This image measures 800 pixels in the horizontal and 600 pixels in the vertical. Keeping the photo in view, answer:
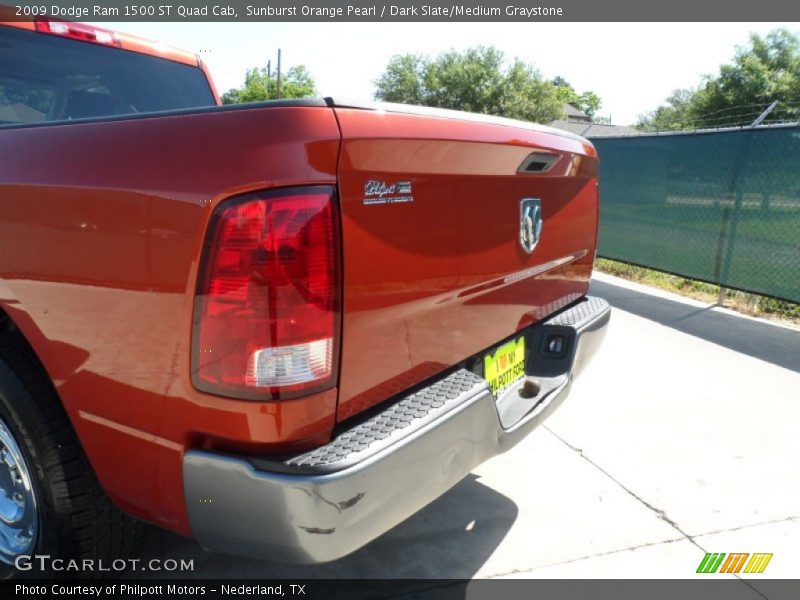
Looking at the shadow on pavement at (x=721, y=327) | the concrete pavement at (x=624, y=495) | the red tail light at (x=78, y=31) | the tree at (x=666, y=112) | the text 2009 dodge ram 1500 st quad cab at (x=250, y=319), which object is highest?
the tree at (x=666, y=112)

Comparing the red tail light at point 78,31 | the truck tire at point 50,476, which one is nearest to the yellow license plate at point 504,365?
the truck tire at point 50,476

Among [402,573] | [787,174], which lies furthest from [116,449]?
[787,174]

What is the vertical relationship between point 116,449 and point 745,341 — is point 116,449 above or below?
above

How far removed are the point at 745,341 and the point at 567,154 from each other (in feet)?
12.3

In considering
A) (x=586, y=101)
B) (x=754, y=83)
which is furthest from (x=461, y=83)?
(x=586, y=101)

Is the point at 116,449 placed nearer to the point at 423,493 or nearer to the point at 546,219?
the point at 423,493

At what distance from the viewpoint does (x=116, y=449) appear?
5.65 feet

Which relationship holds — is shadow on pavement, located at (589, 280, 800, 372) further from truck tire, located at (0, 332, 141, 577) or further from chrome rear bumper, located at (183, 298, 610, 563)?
truck tire, located at (0, 332, 141, 577)

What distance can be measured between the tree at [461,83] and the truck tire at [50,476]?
51187mm

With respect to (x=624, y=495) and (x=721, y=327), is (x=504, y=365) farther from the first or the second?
(x=721, y=327)

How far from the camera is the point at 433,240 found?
184 cm

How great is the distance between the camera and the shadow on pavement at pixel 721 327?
511 cm

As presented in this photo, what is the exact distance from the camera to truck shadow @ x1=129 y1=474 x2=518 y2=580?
2344mm

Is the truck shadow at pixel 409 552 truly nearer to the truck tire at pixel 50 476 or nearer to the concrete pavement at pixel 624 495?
the concrete pavement at pixel 624 495
